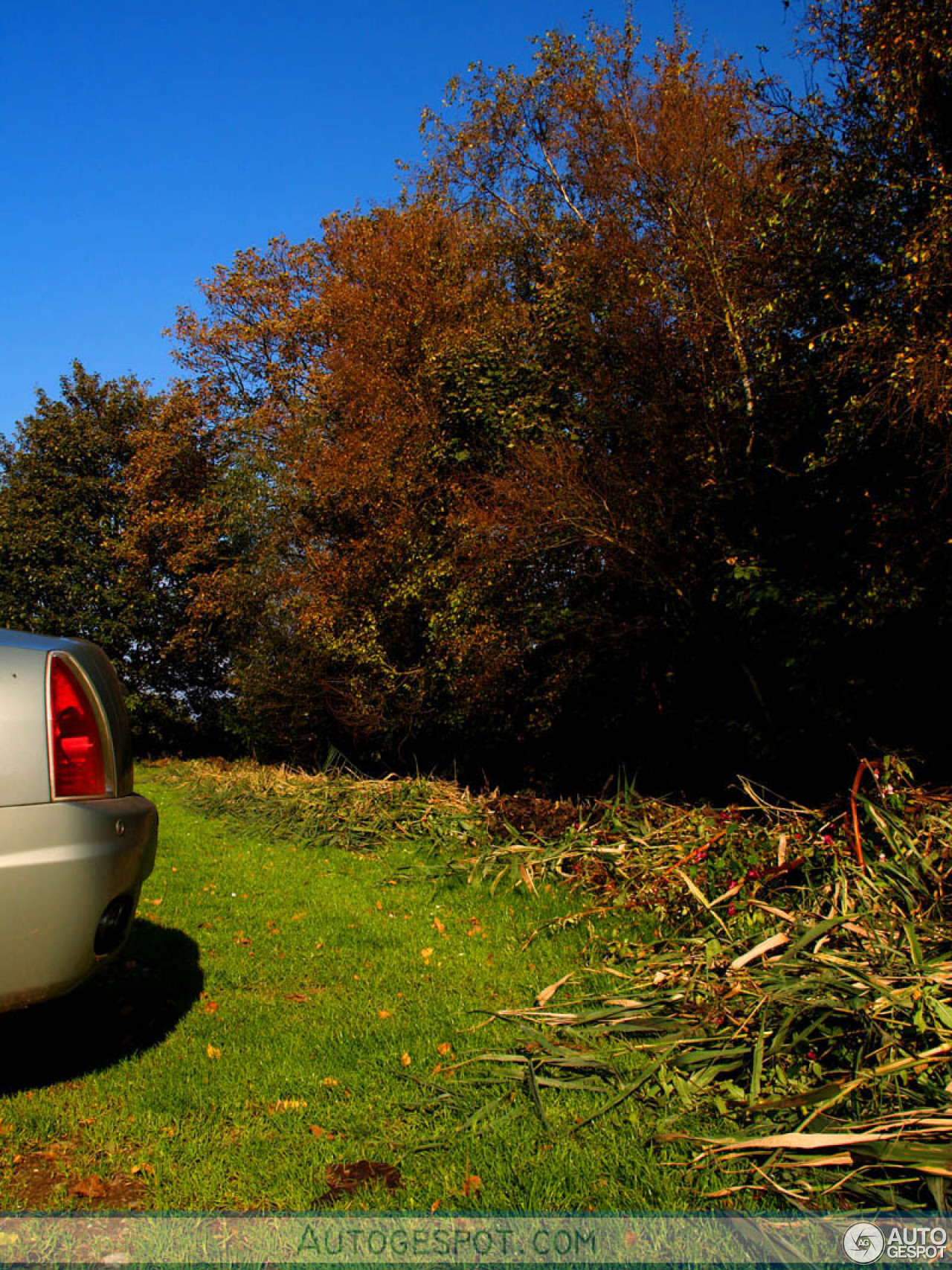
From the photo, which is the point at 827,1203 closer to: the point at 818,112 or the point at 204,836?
the point at 818,112

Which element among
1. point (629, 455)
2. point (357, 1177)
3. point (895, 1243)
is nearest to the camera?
point (895, 1243)

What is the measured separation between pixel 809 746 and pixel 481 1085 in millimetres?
5446

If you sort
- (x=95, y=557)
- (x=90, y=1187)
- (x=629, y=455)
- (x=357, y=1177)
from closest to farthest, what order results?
(x=90, y=1187) < (x=357, y=1177) < (x=629, y=455) < (x=95, y=557)

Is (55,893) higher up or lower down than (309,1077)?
higher up

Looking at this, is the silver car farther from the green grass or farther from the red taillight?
the green grass

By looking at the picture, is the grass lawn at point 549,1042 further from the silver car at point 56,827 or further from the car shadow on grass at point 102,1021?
the silver car at point 56,827

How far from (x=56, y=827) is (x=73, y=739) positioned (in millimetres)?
305

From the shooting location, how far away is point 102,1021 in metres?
3.93

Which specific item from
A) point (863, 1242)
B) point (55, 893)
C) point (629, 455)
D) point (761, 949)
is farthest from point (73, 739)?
point (629, 455)

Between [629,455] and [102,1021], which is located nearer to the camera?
[102,1021]

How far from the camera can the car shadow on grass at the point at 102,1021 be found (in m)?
3.43

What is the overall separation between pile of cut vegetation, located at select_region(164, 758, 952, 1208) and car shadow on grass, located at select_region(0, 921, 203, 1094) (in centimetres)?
141

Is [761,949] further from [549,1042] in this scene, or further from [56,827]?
[56,827]

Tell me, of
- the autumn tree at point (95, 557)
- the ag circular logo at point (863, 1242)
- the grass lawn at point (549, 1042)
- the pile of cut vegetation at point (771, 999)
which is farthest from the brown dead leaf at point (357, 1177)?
the autumn tree at point (95, 557)
